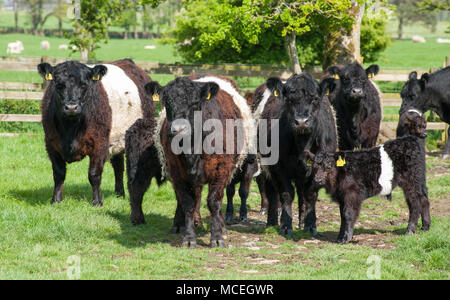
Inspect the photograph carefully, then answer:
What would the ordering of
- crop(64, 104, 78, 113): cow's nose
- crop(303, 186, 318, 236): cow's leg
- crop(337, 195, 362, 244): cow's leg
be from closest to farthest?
1. crop(337, 195, 362, 244): cow's leg
2. crop(303, 186, 318, 236): cow's leg
3. crop(64, 104, 78, 113): cow's nose

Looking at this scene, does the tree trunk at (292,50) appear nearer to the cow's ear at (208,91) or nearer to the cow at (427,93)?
the cow at (427,93)

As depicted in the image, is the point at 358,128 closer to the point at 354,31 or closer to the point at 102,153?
the point at 102,153

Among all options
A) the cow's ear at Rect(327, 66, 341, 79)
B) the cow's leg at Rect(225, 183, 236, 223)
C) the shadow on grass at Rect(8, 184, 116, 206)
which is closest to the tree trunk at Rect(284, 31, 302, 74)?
the cow's ear at Rect(327, 66, 341, 79)

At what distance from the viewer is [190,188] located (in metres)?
6.94

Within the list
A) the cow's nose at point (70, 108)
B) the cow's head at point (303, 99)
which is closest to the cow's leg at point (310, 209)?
the cow's head at point (303, 99)

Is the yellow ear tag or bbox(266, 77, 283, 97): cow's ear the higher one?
bbox(266, 77, 283, 97): cow's ear

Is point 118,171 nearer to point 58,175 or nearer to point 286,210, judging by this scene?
point 58,175

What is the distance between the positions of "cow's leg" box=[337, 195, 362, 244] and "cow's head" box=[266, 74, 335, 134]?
0.98 m

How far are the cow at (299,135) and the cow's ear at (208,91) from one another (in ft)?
3.44

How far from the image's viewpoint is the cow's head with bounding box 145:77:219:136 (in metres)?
6.47

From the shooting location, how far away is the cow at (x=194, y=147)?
655 cm

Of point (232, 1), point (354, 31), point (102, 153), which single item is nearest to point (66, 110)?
point (102, 153)

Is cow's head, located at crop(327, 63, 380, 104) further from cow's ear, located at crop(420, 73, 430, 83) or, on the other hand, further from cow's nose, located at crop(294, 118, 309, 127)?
cow's nose, located at crop(294, 118, 309, 127)

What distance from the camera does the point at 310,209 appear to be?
25.1 ft
